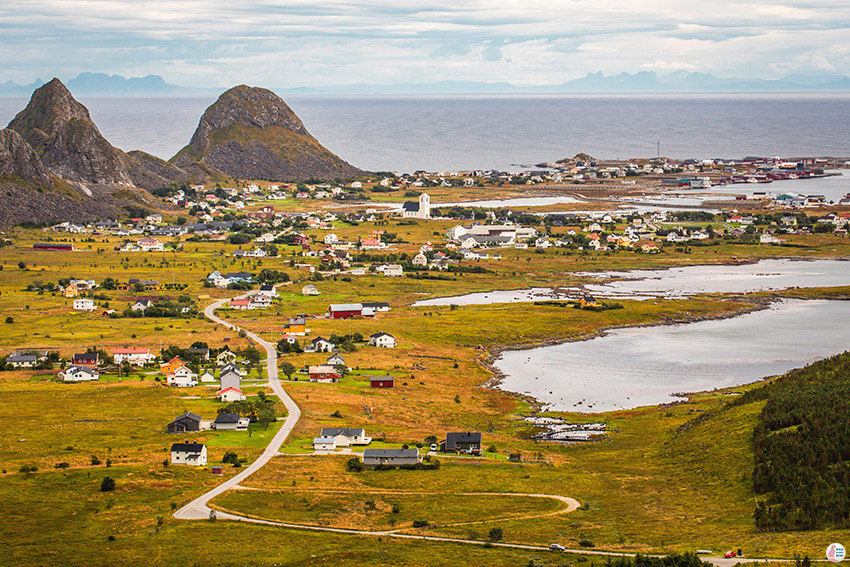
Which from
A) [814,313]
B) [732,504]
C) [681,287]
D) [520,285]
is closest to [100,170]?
[520,285]

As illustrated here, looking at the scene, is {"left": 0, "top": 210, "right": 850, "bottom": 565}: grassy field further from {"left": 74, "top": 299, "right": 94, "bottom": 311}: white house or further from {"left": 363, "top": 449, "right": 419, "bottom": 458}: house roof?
{"left": 363, "top": 449, "right": 419, "bottom": 458}: house roof

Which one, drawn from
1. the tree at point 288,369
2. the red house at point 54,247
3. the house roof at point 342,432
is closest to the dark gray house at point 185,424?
the house roof at point 342,432

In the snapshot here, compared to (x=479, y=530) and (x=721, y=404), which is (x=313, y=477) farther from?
(x=721, y=404)

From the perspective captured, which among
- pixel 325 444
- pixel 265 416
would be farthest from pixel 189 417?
pixel 325 444

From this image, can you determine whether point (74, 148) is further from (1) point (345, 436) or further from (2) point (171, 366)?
(1) point (345, 436)

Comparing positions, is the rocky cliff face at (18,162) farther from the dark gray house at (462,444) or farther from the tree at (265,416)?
the dark gray house at (462,444)

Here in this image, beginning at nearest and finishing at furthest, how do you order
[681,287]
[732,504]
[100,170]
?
[732,504], [681,287], [100,170]

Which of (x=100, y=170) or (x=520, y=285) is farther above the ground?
(x=100, y=170)
